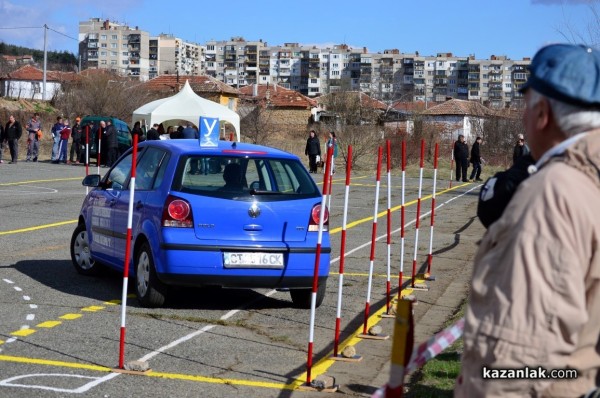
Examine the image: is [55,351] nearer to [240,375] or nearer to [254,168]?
[240,375]

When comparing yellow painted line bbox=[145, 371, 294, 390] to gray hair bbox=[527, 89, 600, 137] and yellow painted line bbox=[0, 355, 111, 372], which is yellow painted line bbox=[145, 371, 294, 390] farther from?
gray hair bbox=[527, 89, 600, 137]

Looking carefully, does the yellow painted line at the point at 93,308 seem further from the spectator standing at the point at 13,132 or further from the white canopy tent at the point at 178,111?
the white canopy tent at the point at 178,111

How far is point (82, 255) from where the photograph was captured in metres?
12.8

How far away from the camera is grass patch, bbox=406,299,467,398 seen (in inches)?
285

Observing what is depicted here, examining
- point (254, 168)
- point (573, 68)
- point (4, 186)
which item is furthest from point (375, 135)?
point (573, 68)

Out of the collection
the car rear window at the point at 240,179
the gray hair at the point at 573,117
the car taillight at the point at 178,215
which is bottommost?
the car taillight at the point at 178,215

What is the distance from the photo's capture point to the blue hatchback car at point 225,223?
1012 centimetres

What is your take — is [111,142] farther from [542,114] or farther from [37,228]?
[542,114]

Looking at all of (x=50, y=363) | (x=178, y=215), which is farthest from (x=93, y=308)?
(x=50, y=363)

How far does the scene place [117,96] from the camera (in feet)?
250

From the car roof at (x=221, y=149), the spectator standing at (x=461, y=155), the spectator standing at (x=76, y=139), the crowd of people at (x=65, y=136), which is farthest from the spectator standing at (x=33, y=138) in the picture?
the car roof at (x=221, y=149)

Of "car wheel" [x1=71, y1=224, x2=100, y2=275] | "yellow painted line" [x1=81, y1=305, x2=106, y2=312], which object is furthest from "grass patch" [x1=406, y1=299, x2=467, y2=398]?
"car wheel" [x1=71, y1=224, x2=100, y2=275]

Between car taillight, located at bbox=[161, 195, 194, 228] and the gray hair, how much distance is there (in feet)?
24.8

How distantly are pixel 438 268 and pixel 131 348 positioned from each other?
7488mm
